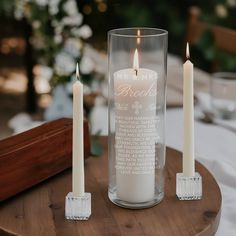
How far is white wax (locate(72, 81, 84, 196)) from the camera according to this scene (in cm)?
84

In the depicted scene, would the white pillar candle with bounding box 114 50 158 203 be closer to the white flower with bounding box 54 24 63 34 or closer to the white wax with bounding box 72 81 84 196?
the white wax with bounding box 72 81 84 196

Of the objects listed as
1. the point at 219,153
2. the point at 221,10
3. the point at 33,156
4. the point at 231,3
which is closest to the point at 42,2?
the point at 219,153

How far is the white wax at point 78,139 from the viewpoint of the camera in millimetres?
845

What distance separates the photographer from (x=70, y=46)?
1.73 metres

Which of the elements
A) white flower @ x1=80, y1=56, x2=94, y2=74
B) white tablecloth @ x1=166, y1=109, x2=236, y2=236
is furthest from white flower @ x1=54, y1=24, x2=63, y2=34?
white tablecloth @ x1=166, y1=109, x2=236, y2=236

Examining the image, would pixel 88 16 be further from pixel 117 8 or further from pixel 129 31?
pixel 117 8

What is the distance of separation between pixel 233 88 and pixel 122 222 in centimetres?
80

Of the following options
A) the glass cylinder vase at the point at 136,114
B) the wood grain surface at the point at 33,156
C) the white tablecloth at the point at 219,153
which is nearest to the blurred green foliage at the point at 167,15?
the white tablecloth at the point at 219,153

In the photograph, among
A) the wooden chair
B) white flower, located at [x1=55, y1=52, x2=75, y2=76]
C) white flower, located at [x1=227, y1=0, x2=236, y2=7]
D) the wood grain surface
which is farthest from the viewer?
white flower, located at [x1=227, y1=0, x2=236, y2=7]

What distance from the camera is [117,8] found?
461cm

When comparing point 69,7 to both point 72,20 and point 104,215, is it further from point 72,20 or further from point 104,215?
point 104,215

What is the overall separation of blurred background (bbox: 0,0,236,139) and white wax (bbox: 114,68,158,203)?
465 millimetres

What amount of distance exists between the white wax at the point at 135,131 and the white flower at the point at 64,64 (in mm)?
757

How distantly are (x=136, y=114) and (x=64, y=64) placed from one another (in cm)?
80
